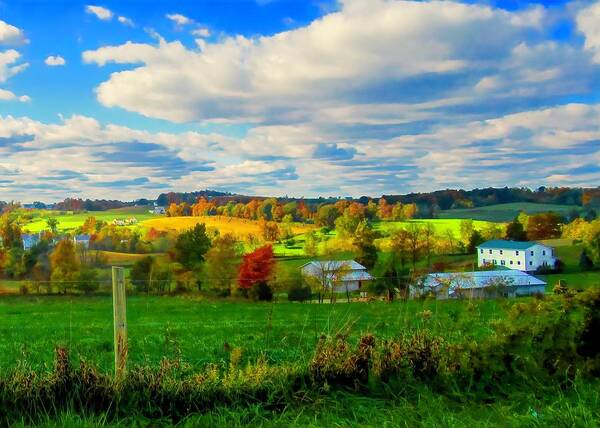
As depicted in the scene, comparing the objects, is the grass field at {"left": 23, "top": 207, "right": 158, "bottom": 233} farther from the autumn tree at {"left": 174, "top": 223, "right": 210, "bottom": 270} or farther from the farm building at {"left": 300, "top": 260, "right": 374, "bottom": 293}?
the farm building at {"left": 300, "top": 260, "right": 374, "bottom": 293}

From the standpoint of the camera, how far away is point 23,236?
56.6 m

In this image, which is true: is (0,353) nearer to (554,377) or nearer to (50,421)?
(50,421)

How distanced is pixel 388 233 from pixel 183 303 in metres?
26.0

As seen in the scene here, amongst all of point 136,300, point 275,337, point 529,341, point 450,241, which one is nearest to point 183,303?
point 136,300

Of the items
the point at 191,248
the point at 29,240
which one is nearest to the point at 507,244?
the point at 191,248

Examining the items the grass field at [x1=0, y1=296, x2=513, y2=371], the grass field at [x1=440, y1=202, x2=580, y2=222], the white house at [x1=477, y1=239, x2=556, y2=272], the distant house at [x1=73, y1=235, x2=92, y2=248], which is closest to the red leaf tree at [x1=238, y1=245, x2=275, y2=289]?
the white house at [x1=477, y1=239, x2=556, y2=272]

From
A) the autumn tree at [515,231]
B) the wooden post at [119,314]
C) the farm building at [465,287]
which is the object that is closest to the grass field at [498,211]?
the autumn tree at [515,231]

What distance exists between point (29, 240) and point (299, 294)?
119ft

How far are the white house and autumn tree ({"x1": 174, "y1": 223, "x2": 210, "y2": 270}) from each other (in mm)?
21089

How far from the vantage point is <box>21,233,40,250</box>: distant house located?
51.1 meters

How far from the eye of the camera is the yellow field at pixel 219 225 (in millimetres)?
54656

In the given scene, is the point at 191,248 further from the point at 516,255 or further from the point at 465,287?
the point at 465,287

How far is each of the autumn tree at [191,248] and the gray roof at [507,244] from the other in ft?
74.7

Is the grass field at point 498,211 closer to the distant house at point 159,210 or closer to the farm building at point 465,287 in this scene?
the farm building at point 465,287
